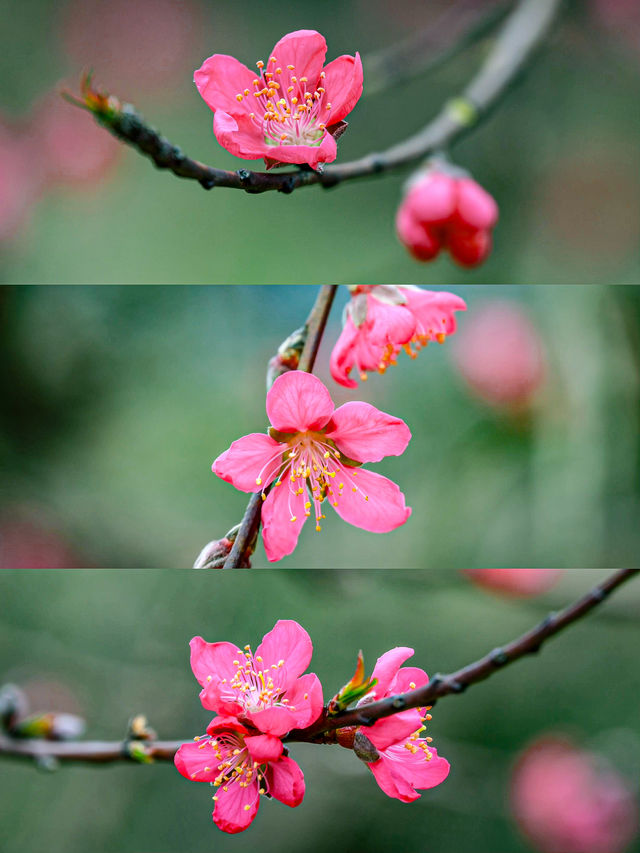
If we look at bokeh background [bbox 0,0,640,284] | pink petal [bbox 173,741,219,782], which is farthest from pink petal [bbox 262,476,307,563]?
bokeh background [bbox 0,0,640,284]

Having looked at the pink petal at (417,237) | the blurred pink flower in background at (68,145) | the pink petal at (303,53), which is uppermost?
the blurred pink flower in background at (68,145)

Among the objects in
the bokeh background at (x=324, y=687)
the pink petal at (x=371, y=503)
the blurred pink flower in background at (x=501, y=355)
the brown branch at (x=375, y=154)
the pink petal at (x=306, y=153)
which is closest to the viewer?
the brown branch at (x=375, y=154)

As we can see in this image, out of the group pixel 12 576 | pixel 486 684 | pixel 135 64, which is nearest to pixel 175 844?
pixel 12 576

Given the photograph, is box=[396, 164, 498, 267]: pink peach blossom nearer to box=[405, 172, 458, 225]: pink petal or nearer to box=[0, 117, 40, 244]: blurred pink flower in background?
box=[405, 172, 458, 225]: pink petal

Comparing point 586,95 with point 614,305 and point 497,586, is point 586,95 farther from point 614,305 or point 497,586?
point 497,586

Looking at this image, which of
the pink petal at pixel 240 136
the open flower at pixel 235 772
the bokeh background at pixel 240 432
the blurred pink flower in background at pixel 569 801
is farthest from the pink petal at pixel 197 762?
the blurred pink flower in background at pixel 569 801

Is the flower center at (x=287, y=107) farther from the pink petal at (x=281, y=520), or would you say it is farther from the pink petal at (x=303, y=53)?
the pink petal at (x=281, y=520)

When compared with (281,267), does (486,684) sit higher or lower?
lower

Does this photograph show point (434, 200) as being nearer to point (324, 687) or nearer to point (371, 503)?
point (371, 503)
